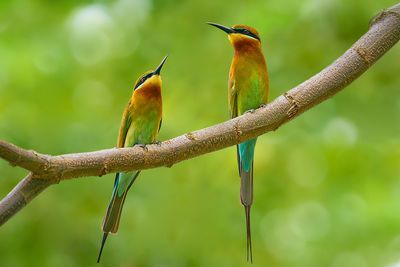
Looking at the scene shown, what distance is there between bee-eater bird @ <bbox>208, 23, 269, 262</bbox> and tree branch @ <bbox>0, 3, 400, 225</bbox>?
0.75 meters

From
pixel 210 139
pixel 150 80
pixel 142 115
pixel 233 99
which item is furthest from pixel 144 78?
pixel 210 139

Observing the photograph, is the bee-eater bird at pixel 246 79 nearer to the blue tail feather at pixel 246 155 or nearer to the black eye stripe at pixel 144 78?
the blue tail feather at pixel 246 155

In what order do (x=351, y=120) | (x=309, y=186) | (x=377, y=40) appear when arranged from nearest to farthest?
(x=377, y=40), (x=351, y=120), (x=309, y=186)

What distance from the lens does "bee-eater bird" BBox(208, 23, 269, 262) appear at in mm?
2686

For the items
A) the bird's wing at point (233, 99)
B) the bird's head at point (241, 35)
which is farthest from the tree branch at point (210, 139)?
the bird's wing at point (233, 99)

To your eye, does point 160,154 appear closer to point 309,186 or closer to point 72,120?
point 72,120

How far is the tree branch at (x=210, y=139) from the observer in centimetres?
154

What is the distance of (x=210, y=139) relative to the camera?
1.85m

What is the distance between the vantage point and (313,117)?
3945 mm

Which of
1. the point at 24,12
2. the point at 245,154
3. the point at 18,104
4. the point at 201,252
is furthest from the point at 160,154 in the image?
the point at 24,12

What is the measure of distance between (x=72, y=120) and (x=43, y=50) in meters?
0.67

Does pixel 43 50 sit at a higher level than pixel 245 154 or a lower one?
higher

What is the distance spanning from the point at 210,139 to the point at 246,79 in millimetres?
1070

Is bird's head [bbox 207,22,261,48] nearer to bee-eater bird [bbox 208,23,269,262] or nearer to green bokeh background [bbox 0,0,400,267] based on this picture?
bee-eater bird [bbox 208,23,269,262]
